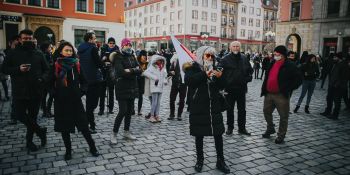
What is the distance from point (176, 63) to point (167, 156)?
3.80 metres

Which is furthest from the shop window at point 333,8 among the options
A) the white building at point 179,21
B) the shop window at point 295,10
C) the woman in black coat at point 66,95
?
the woman in black coat at point 66,95

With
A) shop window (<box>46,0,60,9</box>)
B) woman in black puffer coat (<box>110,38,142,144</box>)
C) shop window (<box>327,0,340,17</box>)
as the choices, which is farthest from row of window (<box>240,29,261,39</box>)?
woman in black puffer coat (<box>110,38,142,144</box>)

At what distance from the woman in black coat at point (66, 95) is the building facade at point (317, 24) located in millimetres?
26664

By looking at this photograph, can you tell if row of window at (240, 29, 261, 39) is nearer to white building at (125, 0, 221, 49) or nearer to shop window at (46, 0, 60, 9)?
white building at (125, 0, 221, 49)

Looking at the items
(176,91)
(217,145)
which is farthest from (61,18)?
(217,145)

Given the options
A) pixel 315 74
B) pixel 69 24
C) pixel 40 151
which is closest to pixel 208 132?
pixel 40 151

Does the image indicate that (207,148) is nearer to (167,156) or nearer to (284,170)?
(167,156)

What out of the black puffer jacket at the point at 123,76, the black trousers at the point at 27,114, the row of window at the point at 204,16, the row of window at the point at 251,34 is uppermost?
the row of window at the point at 204,16

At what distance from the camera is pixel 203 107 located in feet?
13.1

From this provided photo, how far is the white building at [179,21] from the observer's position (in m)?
53.2

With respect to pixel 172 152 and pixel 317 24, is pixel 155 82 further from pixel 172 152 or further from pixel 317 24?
pixel 317 24

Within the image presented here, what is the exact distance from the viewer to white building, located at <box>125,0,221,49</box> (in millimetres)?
53188

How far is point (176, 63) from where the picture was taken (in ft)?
26.0

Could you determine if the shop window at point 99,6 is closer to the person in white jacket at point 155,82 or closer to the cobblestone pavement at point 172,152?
the cobblestone pavement at point 172,152
